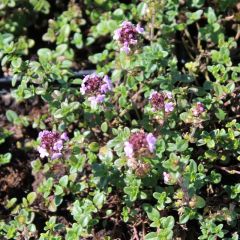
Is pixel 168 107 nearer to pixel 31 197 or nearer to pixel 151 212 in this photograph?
pixel 151 212

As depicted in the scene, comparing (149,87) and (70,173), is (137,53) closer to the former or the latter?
(149,87)

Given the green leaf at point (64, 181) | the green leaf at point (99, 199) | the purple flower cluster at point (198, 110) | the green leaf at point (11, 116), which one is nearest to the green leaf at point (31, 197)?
the green leaf at point (64, 181)

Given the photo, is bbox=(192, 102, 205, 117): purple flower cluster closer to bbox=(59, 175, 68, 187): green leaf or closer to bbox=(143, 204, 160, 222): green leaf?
bbox=(143, 204, 160, 222): green leaf

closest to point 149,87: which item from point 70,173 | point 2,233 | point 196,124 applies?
point 196,124

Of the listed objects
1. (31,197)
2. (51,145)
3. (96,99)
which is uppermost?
(96,99)

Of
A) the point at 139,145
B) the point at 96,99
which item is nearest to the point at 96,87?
the point at 96,99

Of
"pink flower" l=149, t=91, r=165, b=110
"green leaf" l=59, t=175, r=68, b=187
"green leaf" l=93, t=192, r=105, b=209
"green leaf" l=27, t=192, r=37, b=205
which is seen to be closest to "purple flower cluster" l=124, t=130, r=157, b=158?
"pink flower" l=149, t=91, r=165, b=110

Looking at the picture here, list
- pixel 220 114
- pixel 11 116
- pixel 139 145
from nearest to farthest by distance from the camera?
pixel 139 145, pixel 220 114, pixel 11 116

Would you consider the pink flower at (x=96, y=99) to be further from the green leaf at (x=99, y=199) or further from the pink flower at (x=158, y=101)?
the green leaf at (x=99, y=199)
